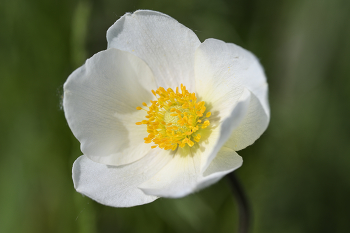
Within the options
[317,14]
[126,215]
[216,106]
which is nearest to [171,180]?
[216,106]

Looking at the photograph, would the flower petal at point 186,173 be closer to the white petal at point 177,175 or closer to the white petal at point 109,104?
the white petal at point 177,175

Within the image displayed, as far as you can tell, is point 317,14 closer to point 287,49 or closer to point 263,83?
point 287,49

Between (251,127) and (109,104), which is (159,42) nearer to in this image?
(109,104)

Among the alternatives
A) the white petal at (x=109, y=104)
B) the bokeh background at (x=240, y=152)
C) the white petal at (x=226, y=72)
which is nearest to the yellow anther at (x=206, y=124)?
the white petal at (x=226, y=72)

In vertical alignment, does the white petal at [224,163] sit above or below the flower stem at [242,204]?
above

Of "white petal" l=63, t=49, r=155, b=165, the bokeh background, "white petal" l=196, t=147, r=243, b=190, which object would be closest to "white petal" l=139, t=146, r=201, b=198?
"white petal" l=196, t=147, r=243, b=190

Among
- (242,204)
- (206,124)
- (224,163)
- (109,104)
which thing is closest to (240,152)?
(242,204)

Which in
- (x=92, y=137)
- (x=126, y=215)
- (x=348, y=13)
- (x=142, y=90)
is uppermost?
(x=348, y=13)
